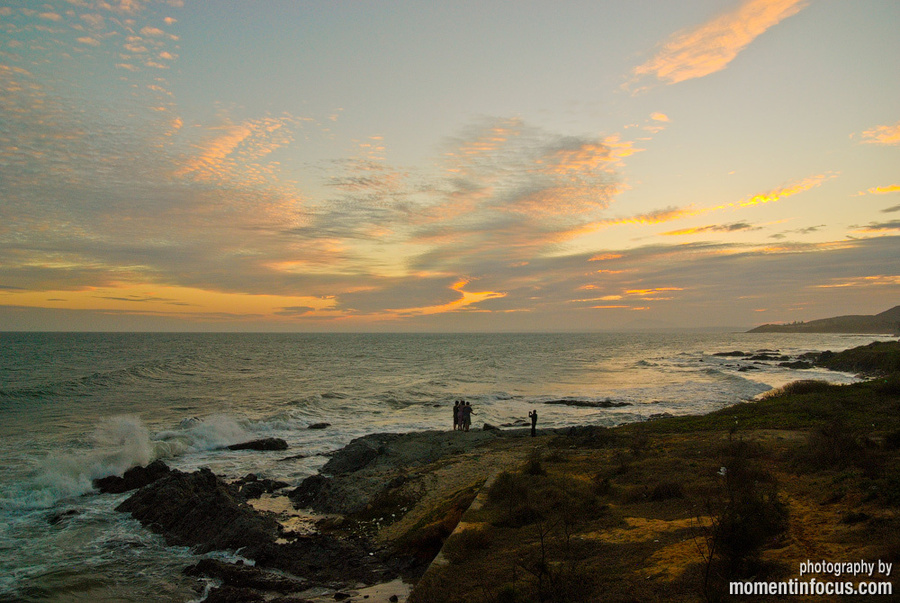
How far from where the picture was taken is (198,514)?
39.2ft

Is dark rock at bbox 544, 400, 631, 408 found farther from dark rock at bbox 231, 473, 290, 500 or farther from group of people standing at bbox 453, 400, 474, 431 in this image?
dark rock at bbox 231, 473, 290, 500

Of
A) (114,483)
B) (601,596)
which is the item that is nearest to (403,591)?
(601,596)

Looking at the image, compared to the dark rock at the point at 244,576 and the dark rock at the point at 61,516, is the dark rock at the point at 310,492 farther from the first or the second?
the dark rock at the point at 61,516

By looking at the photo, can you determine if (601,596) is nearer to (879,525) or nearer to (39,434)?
(879,525)

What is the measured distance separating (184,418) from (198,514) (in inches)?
725

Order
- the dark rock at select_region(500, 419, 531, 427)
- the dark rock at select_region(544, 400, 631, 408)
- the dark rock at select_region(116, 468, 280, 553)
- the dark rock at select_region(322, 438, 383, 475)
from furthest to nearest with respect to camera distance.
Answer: the dark rock at select_region(544, 400, 631, 408), the dark rock at select_region(500, 419, 531, 427), the dark rock at select_region(322, 438, 383, 475), the dark rock at select_region(116, 468, 280, 553)

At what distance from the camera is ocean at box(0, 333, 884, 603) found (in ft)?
34.4

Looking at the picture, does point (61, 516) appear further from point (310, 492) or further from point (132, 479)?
point (310, 492)

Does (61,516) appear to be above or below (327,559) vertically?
below

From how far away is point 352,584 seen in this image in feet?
28.7

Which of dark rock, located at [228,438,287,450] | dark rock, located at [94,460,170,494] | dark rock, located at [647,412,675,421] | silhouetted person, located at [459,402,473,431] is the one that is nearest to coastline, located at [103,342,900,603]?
dark rock, located at [94,460,170,494]

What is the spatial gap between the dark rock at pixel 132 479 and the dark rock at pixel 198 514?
5.11ft

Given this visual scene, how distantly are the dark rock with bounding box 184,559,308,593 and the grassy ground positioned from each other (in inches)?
132

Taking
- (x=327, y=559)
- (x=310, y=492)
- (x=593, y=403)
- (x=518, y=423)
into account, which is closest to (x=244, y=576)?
(x=327, y=559)
